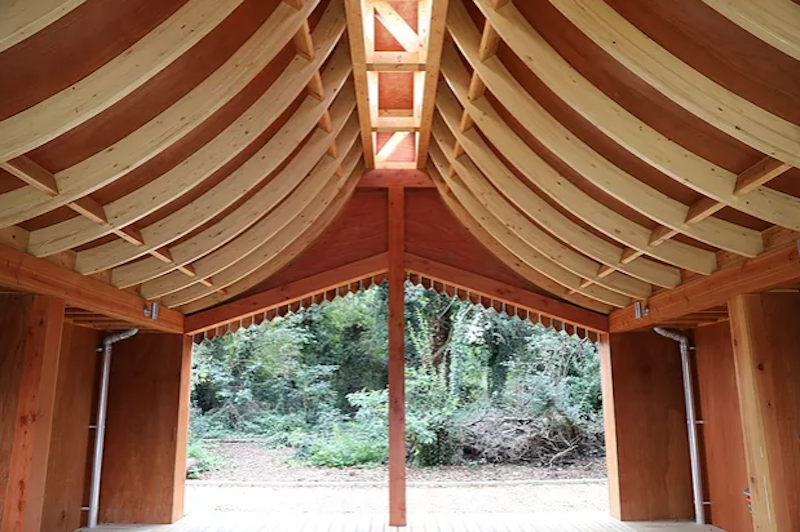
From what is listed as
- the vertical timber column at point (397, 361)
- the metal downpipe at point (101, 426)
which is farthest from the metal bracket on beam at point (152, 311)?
the vertical timber column at point (397, 361)

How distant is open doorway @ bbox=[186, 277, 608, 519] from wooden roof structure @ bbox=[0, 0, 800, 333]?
439 cm

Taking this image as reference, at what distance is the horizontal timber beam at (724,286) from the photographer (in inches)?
144

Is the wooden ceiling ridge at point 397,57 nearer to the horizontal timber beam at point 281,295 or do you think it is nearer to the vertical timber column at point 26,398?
the horizontal timber beam at point 281,295

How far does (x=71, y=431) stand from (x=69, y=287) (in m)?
2.56

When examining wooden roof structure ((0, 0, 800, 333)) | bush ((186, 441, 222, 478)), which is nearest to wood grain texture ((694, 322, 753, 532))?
wooden roof structure ((0, 0, 800, 333))

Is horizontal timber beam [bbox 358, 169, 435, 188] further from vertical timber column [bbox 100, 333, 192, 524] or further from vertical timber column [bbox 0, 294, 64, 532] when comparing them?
vertical timber column [bbox 0, 294, 64, 532]

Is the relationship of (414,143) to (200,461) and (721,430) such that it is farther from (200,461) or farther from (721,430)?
(200,461)

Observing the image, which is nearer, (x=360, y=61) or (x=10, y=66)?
(x=10, y=66)

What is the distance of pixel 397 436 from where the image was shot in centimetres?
633

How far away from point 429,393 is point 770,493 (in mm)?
8663

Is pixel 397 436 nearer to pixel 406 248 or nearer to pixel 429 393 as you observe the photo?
pixel 406 248

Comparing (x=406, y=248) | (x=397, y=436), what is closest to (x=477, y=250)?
(x=406, y=248)

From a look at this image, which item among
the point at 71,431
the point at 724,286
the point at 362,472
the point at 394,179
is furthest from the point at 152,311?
the point at 362,472

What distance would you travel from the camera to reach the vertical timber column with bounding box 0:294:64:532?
3844mm
